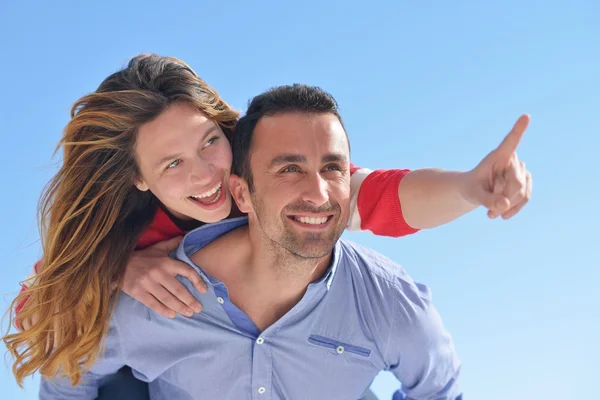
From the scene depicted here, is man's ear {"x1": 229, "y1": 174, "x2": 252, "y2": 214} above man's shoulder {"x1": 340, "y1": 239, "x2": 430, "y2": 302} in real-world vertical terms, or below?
above

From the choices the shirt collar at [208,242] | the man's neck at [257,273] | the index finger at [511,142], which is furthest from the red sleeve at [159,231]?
the index finger at [511,142]

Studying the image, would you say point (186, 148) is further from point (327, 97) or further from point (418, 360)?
point (418, 360)

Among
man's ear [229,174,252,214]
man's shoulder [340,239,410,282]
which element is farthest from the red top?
man's ear [229,174,252,214]

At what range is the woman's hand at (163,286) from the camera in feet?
11.0

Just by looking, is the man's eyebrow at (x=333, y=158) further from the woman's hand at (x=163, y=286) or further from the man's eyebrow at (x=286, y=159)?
the woman's hand at (x=163, y=286)

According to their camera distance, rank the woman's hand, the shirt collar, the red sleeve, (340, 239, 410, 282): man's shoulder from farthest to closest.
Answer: the red sleeve → (340, 239, 410, 282): man's shoulder → the shirt collar → the woman's hand

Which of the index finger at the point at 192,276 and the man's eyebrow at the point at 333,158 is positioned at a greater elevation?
the man's eyebrow at the point at 333,158

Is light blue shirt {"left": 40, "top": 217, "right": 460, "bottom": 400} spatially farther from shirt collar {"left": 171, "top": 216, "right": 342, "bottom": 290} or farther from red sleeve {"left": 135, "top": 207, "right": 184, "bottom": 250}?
red sleeve {"left": 135, "top": 207, "right": 184, "bottom": 250}

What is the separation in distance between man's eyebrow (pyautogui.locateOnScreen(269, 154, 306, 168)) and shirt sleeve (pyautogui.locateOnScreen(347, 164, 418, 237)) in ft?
1.21

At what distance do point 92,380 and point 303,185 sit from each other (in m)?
1.38

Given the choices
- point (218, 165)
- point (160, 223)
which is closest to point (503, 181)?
point (218, 165)

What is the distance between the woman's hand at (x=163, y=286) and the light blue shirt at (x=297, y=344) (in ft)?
0.19

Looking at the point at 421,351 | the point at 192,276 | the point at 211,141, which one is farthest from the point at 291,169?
the point at 421,351

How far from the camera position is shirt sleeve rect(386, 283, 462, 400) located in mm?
3473
